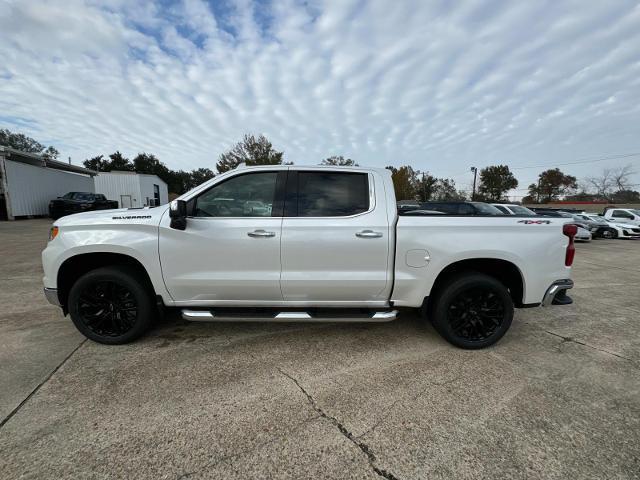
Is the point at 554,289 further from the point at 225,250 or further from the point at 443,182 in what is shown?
the point at 443,182

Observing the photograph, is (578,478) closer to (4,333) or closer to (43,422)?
→ (43,422)

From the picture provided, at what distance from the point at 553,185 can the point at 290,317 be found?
259ft

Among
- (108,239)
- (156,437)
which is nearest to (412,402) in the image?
(156,437)

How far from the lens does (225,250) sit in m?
3.03

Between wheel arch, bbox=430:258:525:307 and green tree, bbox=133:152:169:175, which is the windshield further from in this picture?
green tree, bbox=133:152:169:175

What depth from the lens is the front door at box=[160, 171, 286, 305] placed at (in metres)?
3.03

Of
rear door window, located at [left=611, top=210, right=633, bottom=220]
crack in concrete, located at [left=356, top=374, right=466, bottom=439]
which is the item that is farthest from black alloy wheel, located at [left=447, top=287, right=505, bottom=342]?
rear door window, located at [left=611, top=210, right=633, bottom=220]

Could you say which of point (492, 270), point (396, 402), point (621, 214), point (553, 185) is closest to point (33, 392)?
point (396, 402)

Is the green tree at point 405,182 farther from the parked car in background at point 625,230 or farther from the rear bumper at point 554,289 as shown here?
the rear bumper at point 554,289

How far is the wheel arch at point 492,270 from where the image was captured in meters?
3.21

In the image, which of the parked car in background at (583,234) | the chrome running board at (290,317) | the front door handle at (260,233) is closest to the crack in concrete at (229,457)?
the chrome running board at (290,317)

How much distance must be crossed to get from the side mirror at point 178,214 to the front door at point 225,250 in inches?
2.7

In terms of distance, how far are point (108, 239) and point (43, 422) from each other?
1.54m

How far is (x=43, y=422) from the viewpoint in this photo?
214cm
